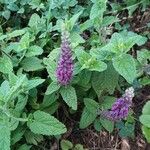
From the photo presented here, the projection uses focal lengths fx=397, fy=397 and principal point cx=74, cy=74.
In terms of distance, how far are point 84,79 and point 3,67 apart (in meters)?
0.44

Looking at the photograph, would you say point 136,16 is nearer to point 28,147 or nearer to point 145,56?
point 145,56

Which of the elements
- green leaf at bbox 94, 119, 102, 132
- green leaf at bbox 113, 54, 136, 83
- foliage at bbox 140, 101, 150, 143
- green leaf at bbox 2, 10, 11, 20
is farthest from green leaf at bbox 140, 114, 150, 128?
green leaf at bbox 2, 10, 11, 20

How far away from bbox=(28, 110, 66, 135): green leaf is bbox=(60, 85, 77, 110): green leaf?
11 centimetres

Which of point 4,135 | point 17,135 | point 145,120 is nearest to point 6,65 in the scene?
point 17,135

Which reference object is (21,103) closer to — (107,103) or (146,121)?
(107,103)

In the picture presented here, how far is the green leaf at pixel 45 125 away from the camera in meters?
1.84

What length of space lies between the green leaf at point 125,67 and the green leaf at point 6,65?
1.86ft

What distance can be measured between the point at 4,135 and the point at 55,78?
1.24 feet

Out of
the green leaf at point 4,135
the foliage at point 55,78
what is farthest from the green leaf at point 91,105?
the green leaf at point 4,135

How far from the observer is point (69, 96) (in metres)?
1.94

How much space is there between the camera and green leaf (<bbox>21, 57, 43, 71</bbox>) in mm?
2133

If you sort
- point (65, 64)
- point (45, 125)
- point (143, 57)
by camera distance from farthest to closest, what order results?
point (143, 57), point (45, 125), point (65, 64)

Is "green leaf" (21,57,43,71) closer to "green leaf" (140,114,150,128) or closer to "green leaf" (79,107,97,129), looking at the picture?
"green leaf" (79,107,97,129)

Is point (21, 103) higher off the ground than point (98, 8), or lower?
lower
